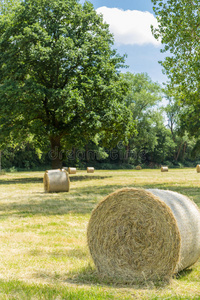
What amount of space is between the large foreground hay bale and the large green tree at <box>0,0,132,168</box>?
17.2m

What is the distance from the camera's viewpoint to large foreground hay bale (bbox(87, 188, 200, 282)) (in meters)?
4.97

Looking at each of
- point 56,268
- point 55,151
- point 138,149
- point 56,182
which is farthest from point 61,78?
point 138,149

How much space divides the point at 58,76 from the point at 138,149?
47.4 meters

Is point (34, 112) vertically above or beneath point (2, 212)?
above

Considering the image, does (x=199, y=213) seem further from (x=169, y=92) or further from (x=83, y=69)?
(x=83, y=69)

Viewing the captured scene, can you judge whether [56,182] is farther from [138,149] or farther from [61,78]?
[138,149]

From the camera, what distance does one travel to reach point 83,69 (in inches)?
1015

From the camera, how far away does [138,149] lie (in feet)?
233

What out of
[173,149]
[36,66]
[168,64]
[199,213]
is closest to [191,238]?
[199,213]

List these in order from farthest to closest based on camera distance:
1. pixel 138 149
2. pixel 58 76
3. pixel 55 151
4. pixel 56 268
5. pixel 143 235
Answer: pixel 138 149 < pixel 55 151 < pixel 58 76 < pixel 56 268 < pixel 143 235

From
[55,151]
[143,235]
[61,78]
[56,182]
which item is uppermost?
[61,78]

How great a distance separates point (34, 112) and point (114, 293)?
20.2m

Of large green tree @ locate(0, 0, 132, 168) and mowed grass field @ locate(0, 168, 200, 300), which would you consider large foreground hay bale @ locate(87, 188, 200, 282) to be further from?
large green tree @ locate(0, 0, 132, 168)

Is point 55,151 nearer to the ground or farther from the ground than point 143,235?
farther from the ground
